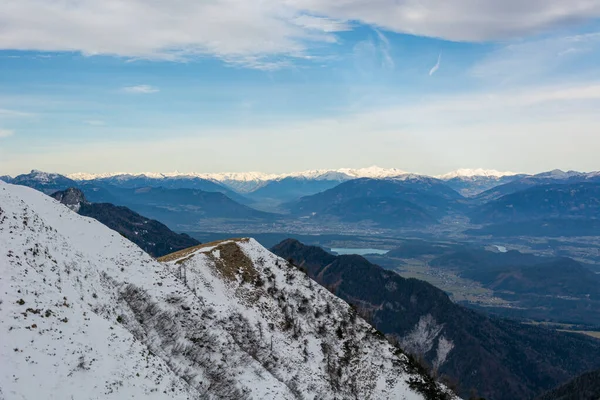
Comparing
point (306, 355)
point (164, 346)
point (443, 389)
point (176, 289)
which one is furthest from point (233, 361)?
point (443, 389)

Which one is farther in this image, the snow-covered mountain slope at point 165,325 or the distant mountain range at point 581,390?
the distant mountain range at point 581,390

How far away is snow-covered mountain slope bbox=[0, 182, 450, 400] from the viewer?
128 ft

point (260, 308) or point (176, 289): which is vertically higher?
point (176, 289)

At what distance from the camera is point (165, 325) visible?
61.4m

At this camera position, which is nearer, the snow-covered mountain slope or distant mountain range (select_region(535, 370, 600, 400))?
the snow-covered mountain slope

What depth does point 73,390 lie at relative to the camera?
118 feet

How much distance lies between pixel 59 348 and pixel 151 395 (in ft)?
31.3

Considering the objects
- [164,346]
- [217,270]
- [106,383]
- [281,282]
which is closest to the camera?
[106,383]

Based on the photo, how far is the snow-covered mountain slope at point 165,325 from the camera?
39.1 metres

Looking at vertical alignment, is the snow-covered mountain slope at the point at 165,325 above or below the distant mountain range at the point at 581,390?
above

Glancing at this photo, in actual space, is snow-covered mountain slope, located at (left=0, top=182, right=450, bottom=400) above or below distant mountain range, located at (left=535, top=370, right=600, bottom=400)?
above

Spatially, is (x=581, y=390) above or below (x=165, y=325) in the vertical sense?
below

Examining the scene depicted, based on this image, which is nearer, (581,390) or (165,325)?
(165,325)

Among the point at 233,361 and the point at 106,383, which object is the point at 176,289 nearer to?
the point at 233,361
